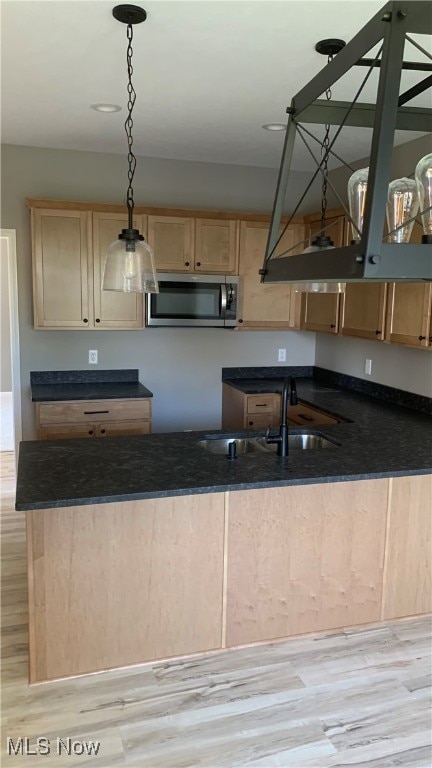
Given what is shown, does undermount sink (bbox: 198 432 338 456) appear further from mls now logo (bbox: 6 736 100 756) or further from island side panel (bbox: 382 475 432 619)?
mls now logo (bbox: 6 736 100 756)

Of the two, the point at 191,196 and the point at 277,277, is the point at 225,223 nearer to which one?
the point at 191,196

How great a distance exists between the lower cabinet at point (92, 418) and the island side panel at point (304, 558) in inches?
65.3

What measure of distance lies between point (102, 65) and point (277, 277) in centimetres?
155

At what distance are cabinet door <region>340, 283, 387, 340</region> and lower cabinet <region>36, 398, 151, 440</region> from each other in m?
1.58

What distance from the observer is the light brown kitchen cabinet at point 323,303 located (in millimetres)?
→ 4152

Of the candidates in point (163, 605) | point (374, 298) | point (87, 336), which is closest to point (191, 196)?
point (87, 336)

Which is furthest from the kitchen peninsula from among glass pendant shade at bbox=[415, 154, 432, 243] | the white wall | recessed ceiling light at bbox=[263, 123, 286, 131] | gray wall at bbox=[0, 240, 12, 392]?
gray wall at bbox=[0, 240, 12, 392]

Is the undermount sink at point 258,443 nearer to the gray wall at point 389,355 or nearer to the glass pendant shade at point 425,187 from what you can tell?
the gray wall at point 389,355

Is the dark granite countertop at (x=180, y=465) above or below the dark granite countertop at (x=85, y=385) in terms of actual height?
below

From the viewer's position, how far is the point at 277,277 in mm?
1933

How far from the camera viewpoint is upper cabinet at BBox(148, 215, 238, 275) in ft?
14.1

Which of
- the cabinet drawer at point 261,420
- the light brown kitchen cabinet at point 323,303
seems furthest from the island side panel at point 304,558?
the light brown kitchen cabinet at point 323,303

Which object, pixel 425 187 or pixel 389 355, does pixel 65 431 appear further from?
pixel 425 187

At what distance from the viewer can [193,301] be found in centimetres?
440
